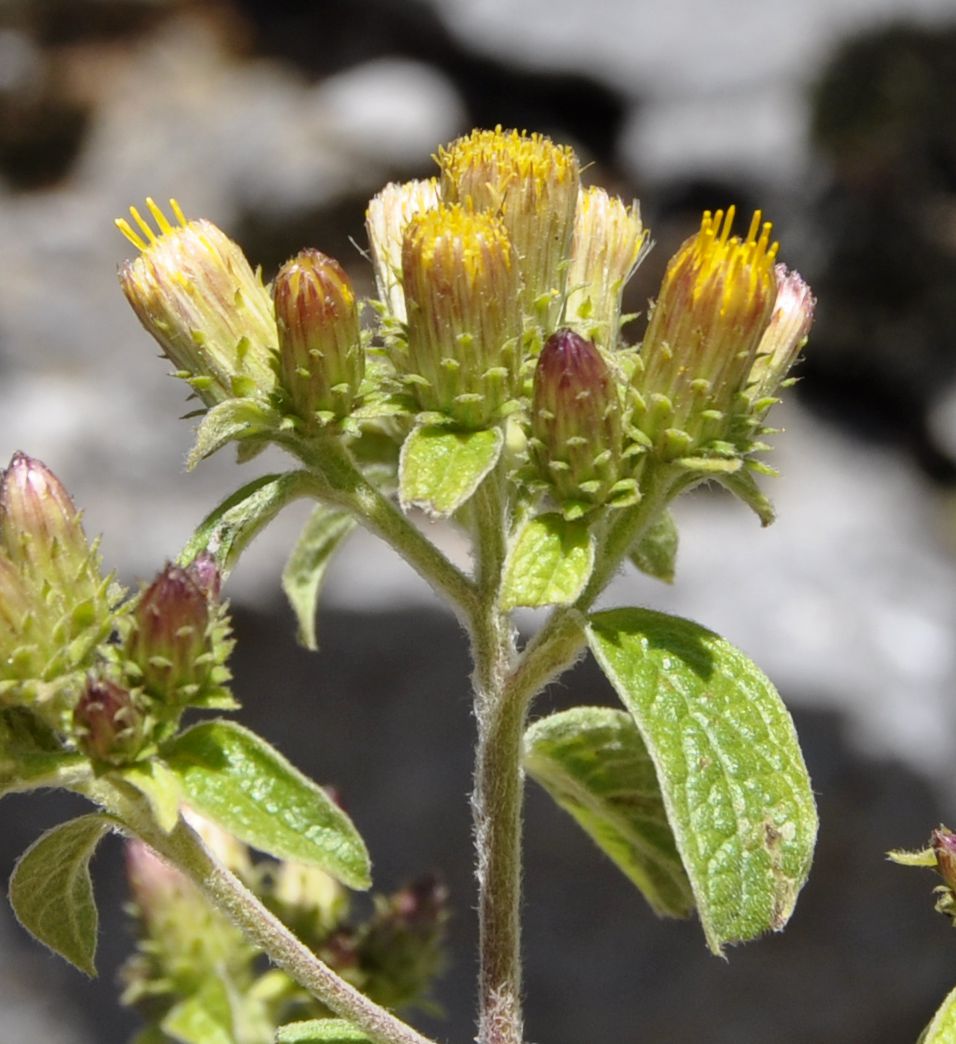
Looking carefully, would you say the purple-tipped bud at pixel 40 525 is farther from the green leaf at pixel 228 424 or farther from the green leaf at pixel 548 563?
the green leaf at pixel 548 563

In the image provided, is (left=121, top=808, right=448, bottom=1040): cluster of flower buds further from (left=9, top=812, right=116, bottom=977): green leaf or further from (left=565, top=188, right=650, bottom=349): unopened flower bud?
(left=565, top=188, right=650, bottom=349): unopened flower bud

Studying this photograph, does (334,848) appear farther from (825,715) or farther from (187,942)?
(825,715)

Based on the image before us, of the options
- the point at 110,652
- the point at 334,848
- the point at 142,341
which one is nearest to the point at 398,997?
the point at 334,848

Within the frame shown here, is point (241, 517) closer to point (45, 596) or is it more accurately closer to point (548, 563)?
point (45, 596)

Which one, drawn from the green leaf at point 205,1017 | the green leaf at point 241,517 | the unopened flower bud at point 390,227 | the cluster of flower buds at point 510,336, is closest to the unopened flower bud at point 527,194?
the cluster of flower buds at point 510,336

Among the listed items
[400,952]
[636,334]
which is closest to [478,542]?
[400,952]

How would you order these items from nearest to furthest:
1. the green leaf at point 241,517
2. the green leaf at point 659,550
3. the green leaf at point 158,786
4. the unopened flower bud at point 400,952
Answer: the green leaf at point 158,786 < the green leaf at point 241,517 < the green leaf at point 659,550 < the unopened flower bud at point 400,952
